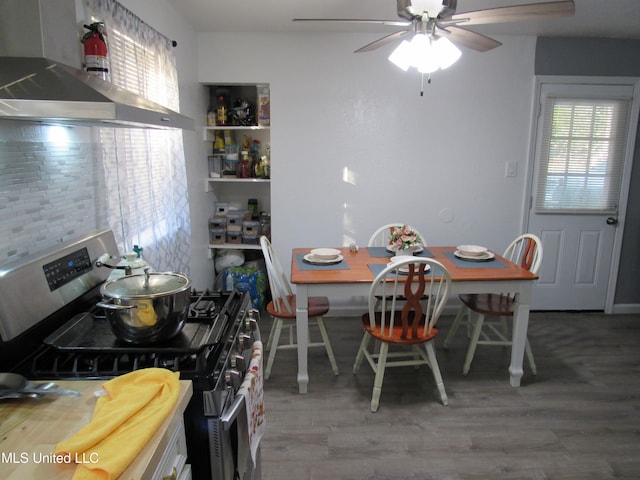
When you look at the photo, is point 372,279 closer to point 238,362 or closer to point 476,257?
point 476,257

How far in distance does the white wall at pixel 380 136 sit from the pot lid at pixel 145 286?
2290 mm

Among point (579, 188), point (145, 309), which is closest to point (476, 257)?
point (579, 188)

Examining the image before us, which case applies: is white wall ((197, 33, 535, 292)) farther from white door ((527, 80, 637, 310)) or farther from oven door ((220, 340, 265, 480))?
oven door ((220, 340, 265, 480))

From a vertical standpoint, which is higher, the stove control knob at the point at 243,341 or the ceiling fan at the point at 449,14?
the ceiling fan at the point at 449,14

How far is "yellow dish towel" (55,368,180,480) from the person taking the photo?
0.84 m

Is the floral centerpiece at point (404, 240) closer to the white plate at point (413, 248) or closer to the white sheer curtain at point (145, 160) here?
the white plate at point (413, 248)

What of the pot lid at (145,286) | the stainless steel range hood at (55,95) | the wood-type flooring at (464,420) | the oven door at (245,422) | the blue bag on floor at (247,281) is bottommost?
the wood-type flooring at (464,420)

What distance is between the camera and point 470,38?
2242 millimetres

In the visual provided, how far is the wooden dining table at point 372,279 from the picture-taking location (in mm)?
2459

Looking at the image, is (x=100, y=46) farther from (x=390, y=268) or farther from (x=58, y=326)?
(x=390, y=268)

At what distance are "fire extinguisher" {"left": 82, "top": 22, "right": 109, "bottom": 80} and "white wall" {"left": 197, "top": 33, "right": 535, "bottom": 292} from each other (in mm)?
1862

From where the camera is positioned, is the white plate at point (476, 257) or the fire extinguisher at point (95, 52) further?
the white plate at point (476, 257)

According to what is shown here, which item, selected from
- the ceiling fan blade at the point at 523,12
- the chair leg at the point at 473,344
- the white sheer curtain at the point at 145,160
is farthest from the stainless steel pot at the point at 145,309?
the chair leg at the point at 473,344

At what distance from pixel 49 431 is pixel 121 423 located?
169 mm
